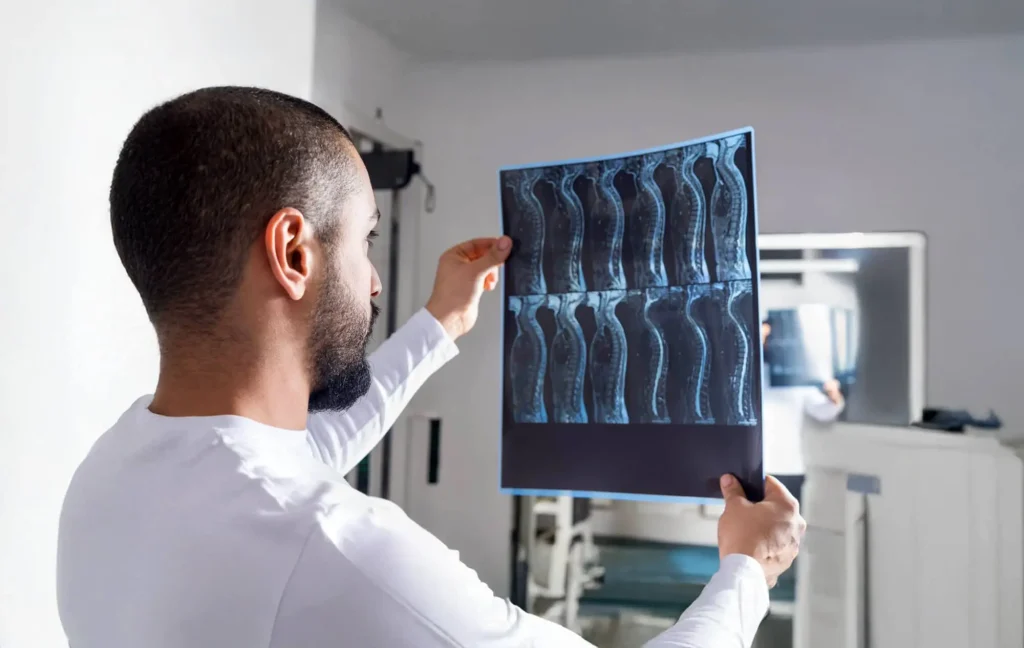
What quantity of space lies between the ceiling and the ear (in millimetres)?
1954

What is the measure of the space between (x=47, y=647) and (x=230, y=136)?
0.66m

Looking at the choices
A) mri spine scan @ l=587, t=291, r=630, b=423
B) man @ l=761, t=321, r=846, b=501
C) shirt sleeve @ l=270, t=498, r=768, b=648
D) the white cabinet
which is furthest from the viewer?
man @ l=761, t=321, r=846, b=501

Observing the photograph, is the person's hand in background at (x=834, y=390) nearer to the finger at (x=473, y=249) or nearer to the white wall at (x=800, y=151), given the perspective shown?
the white wall at (x=800, y=151)

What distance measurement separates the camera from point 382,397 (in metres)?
0.96

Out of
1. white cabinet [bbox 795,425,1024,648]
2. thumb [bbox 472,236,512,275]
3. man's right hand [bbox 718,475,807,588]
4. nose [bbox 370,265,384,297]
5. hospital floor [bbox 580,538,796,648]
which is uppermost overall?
thumb [bbox 472,236,512,275]

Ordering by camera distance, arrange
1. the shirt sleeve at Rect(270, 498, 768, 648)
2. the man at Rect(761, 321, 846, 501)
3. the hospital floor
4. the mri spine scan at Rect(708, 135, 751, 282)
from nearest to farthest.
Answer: the shirt sleeve at Rect(270, 498, 768, 648) → the mri spine scan at Rect(708, 135, 751, 282) → the man at Rect(761, 321, 846, 501) → the hospital floor

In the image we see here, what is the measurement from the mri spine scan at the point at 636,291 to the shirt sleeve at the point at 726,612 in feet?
0.62

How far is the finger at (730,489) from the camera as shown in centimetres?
83

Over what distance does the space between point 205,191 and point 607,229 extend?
1.78 feet

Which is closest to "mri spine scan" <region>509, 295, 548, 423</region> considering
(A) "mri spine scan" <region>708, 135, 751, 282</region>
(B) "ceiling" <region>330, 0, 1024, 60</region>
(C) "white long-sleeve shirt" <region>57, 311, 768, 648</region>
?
(A) "mri spine scan" <region>708, 135, 751, 282</region>

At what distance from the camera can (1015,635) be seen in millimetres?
1854

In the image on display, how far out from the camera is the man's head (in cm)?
57

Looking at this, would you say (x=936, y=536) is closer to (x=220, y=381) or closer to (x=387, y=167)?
(x=387, y=167)

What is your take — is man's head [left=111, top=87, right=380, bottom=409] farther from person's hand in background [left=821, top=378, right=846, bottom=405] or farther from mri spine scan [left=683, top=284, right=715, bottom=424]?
person's hand in background [left=821, top=378, right=846, bottom=405]
